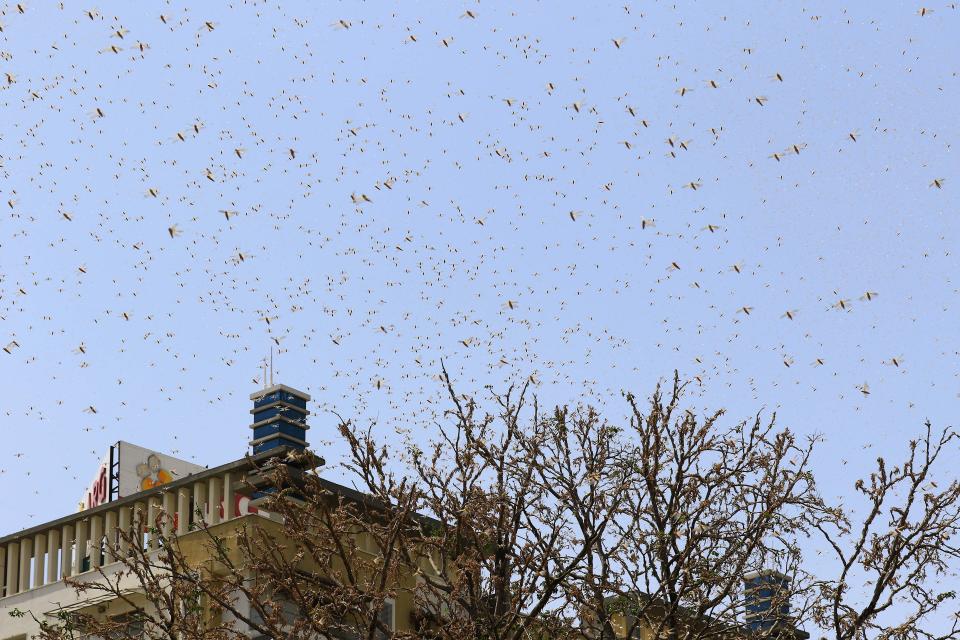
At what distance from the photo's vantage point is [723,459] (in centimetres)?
1812

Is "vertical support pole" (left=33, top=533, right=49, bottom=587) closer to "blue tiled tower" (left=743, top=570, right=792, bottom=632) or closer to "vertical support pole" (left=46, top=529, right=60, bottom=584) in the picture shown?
"vertical support pole" (left=46, top=529, right=60, bottom=584)

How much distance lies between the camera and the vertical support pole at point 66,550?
27.8m

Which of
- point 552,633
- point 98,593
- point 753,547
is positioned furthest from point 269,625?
point 98,593

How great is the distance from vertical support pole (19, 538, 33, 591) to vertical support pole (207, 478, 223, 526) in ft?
14.3

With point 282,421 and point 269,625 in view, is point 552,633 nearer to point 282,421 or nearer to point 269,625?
point 269,625

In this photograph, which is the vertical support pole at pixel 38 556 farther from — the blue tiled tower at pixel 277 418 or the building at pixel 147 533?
the blue tiled tower at pixel 277 418

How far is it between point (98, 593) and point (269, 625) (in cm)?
1190

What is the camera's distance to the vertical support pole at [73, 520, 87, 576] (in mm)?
27641

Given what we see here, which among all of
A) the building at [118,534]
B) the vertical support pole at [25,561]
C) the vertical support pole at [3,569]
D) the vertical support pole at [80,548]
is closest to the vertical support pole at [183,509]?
the building at [118,534]

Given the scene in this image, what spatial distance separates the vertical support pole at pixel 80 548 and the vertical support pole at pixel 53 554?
384 millimetres

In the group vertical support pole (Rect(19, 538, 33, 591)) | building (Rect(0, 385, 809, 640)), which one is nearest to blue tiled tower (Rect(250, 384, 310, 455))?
building (Rect(0, 385, 809, 640))

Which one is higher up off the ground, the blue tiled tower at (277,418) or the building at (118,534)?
the blue tiled tower at (277,418)

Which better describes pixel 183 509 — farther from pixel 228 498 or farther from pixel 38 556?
pixel 38 556

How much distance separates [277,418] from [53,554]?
201 inches
